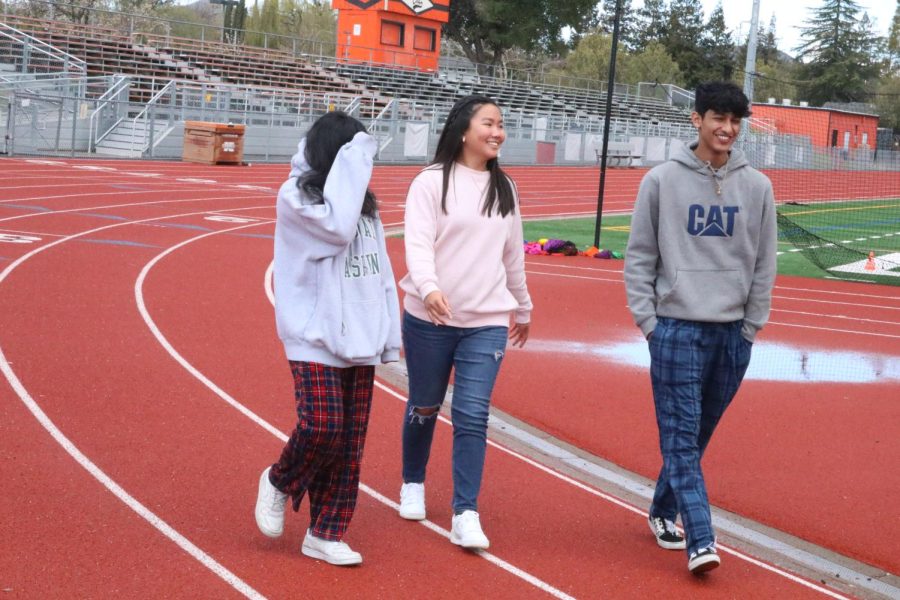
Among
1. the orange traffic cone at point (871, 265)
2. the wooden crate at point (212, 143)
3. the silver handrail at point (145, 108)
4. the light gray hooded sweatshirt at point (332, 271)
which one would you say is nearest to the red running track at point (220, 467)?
the light gray hooded sweatshirt at point (332, 271)

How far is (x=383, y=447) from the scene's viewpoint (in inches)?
259

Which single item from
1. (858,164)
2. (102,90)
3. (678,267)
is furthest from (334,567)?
(858,164)

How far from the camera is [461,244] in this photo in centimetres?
484

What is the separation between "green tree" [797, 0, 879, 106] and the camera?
103625 mm

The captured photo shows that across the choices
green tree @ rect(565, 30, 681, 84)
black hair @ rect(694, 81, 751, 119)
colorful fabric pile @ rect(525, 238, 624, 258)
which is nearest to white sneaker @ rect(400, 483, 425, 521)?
black hair @ rect(694, 81, 751, 119)

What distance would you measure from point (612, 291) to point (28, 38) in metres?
26.3

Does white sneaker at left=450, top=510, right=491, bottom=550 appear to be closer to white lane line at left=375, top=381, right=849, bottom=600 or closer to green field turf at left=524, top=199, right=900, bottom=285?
white lane line at left=375, top=381, right=849, bottom=600

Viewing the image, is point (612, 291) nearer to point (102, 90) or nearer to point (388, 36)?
point (102, 90)

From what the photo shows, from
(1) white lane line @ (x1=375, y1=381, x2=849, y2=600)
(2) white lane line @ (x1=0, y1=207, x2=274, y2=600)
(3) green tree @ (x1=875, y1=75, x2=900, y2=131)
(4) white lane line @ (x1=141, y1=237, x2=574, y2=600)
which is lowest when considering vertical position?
(1) white lane line @ (x1=375, y1=381, x2=849, y2=600)

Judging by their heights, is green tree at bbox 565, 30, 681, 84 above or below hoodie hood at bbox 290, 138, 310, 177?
above

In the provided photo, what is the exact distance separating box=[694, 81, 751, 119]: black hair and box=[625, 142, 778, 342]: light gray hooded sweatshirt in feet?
0.60

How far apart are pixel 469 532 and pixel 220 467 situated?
63.6 inches

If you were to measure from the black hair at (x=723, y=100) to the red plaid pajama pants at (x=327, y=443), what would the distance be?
1619 millimetres

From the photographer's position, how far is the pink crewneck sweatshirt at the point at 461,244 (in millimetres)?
4793
